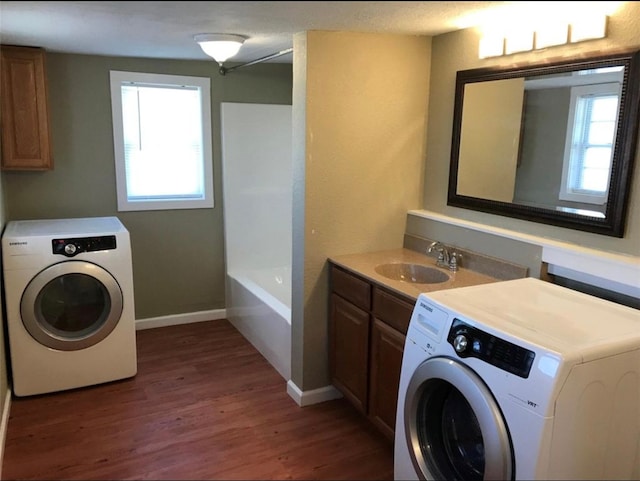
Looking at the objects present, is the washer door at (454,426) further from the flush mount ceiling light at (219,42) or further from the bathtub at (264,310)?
the flush mount ceiling light at (219,42)

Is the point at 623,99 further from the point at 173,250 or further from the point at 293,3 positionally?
the point at 173,250

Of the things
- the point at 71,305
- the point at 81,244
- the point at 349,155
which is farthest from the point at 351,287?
the point at 71,305

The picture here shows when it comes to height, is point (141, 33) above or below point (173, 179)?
above

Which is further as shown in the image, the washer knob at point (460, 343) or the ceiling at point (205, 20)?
the ceiling at point (205, 20)

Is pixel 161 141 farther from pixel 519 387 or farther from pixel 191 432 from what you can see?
pixel 519 387

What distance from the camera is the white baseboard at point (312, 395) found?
306 cm

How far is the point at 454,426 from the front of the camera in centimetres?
198

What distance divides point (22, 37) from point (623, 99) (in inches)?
118

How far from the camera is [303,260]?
2.93 meters

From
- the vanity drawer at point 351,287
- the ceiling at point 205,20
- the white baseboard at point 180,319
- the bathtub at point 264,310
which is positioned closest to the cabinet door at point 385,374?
Result: the vanity drawer at point 351,287

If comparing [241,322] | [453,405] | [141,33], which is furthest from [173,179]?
[453,405]

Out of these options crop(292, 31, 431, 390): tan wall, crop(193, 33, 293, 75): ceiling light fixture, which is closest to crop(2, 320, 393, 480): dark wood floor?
crop(292, 31, 431, 390): tan wall

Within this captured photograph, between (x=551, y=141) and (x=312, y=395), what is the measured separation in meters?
1.86

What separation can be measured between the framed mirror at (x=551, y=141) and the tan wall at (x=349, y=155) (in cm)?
29
